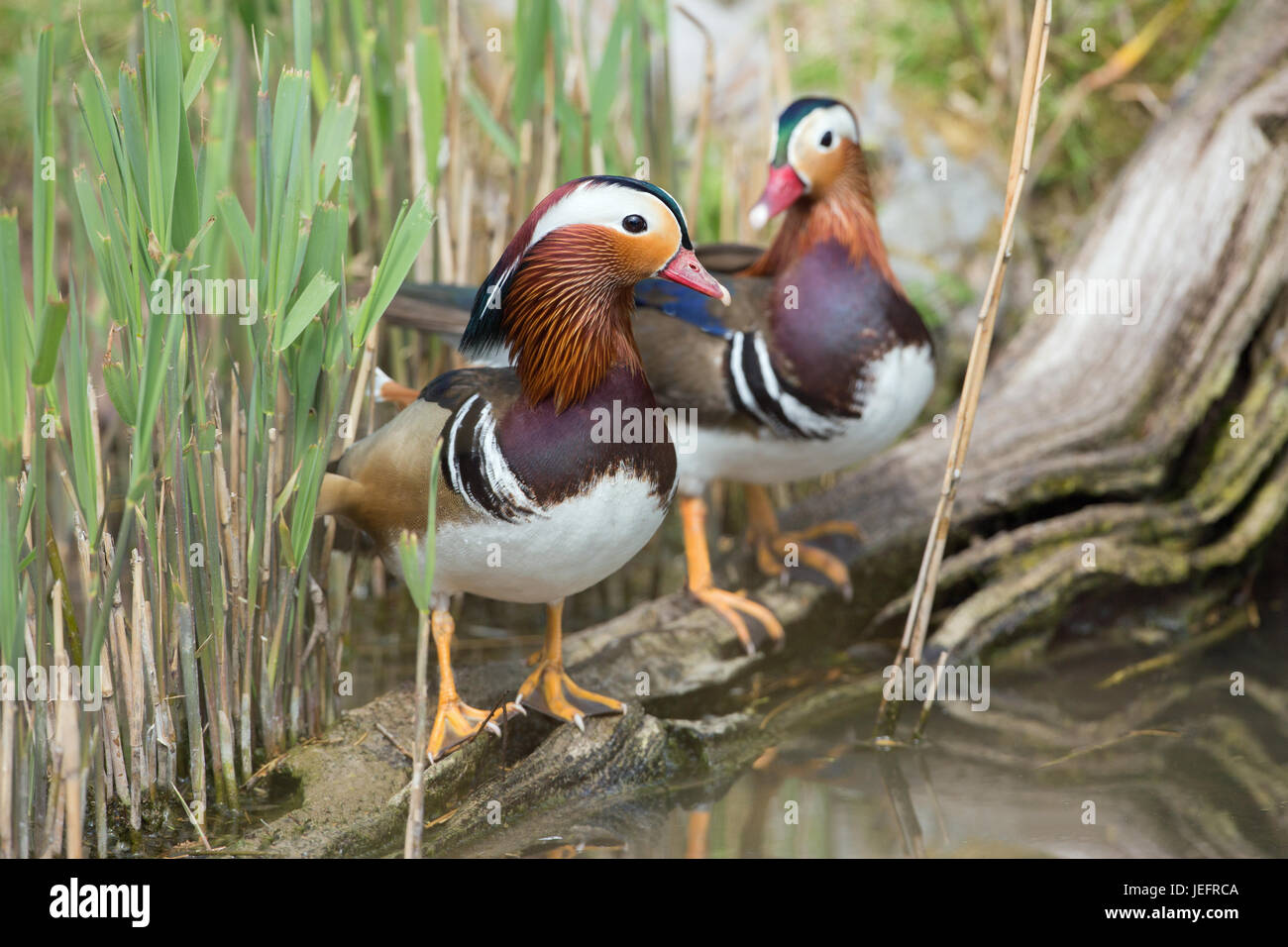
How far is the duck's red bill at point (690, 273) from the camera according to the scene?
7.39 feet

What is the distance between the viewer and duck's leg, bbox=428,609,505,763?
97.8 inches

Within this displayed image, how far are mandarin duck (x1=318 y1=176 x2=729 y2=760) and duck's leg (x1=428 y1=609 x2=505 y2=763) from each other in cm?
13

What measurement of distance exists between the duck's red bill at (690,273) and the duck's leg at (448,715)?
0.81m

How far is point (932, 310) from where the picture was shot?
4836 millimetres

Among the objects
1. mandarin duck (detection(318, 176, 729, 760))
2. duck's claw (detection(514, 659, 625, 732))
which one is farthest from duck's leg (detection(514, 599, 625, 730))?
mandarin duck (detection(318, 176, 729, 760))

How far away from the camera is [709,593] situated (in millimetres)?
3301

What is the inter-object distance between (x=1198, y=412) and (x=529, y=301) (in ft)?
7.34

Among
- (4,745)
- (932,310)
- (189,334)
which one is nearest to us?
(4,745)

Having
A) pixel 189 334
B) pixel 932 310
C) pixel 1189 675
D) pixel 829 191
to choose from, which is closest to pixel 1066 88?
pixel 932 310

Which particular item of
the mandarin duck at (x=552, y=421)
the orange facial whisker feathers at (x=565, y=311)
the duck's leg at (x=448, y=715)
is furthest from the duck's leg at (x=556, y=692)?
the orange facial whisker feathers at (x=565, y=311)

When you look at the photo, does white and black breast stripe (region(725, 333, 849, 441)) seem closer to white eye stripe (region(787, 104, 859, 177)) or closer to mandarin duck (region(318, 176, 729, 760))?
white eye stripe (region(787, 104, 859, 177))

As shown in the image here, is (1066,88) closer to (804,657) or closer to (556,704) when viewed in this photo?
(804,657)

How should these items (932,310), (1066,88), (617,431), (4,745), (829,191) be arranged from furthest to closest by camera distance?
(1066,88), (932,310), (829,191), (617,431), (4,745)

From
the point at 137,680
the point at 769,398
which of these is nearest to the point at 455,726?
the point at 137,680
